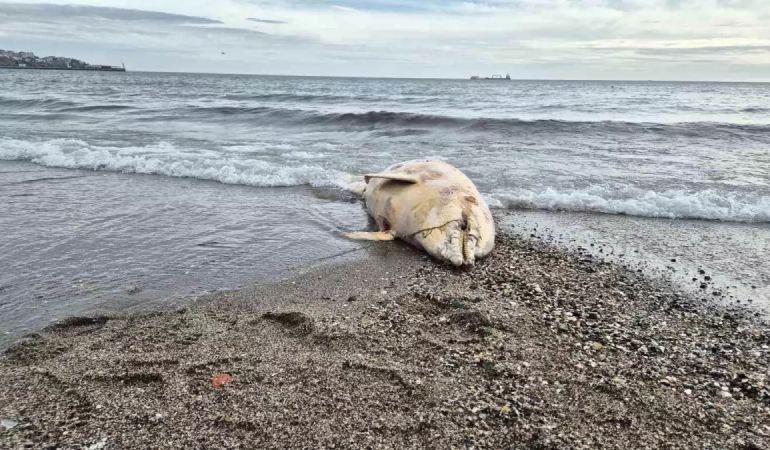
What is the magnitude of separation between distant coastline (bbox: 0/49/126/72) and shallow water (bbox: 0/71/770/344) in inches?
5296

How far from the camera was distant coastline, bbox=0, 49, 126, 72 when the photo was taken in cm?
12243

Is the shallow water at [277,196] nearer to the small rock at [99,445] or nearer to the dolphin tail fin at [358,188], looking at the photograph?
the dolphin tail fin at [358,188]

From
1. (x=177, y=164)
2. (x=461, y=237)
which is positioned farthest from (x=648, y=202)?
(x=177, y=164)

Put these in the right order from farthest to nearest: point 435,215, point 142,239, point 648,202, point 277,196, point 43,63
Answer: point 43,63 < point 277,196 < point 648,202 < point 142,239 < point 435,215

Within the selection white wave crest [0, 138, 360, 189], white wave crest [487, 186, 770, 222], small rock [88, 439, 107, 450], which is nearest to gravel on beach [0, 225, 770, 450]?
small rock [88, 439, 107, 450]

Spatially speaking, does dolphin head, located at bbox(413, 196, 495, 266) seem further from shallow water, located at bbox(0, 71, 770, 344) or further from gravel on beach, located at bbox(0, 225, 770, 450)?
shallow water, located at bbox(0, 71, 770, 344)

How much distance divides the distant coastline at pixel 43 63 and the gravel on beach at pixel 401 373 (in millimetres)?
149408

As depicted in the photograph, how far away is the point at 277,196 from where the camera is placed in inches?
347

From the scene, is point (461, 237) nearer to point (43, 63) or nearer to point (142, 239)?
point (142, 239)

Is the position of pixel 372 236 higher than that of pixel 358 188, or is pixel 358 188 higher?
pixel 358 188

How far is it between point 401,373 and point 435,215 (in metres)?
2.76

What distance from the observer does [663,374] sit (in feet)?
11.7

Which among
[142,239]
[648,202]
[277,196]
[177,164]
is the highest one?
[177,164]

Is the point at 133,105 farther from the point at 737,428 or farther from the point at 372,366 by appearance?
the point at 737,428
